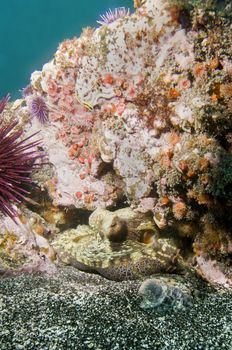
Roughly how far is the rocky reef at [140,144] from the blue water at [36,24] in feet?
168

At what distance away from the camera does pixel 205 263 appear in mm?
3910

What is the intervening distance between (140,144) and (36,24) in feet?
191

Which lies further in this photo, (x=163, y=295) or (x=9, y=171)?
(x=9, y=171)

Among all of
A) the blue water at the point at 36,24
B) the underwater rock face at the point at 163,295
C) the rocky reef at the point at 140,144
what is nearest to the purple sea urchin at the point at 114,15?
the rocky reef at the point at 140,144

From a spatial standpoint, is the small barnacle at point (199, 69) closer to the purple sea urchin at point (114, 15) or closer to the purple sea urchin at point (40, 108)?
the purple sea urchin at point (114, 15)

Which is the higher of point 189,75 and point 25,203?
point 189,75

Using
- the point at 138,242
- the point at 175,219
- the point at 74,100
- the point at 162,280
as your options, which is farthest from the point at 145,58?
the point at 162,280

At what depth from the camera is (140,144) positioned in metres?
4.19

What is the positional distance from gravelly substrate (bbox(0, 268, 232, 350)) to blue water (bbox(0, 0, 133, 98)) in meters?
53.3

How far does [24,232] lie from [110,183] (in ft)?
4.59

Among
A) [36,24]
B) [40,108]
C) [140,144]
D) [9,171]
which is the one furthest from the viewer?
[36,24]

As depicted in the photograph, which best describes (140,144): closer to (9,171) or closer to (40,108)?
(9,171)

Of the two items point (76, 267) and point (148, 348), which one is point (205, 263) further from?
point (76, 267)

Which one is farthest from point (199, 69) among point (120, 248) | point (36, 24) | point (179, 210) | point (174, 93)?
point (36, 24)
